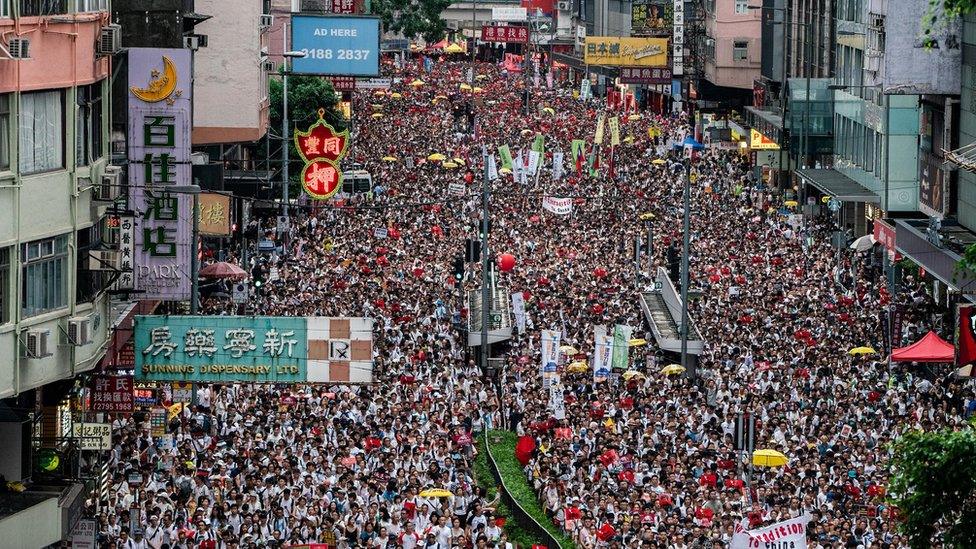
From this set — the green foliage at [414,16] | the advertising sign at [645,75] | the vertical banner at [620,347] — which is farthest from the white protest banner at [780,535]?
the green foliage at [414,16]

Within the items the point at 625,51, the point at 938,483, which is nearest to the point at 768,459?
the point at 938,483

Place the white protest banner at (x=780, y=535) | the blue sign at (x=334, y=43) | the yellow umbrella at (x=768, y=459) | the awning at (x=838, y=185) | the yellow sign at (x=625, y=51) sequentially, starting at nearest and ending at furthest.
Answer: the white protest banner at (x=780, y=535) → the yellow umbrella at (x=768, y=459) → the blue sign at (x=334, y=43) → the awning at (x=838, y=185) → the yellow sign at (x=625, y=51)

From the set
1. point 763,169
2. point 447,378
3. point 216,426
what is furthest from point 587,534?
point 763,169

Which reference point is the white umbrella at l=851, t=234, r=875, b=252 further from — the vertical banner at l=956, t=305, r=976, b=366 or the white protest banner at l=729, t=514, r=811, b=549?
the white protest banner at l=729, t=514, r=811, b=549

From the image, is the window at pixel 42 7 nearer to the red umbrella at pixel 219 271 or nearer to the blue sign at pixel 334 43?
the red umbrella at pixel 219 271

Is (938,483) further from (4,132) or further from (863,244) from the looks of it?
(863,244)

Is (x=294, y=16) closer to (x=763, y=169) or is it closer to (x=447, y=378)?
(x=447, y=378)

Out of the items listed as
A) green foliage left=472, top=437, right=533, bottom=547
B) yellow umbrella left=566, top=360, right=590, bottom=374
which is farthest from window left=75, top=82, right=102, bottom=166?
yellow umbrella left=566, top=360, right=590, bottom=374
